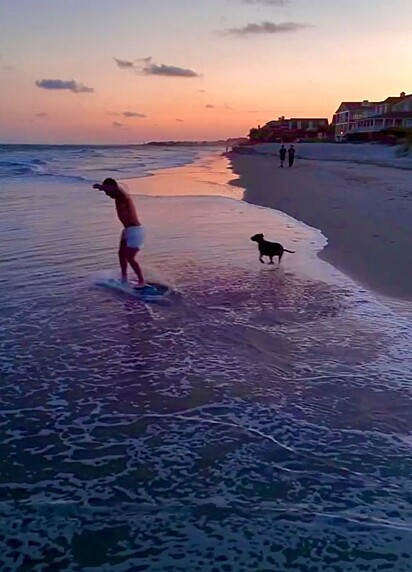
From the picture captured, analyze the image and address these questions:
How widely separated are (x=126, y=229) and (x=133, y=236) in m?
0.18

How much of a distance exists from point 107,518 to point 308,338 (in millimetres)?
3240

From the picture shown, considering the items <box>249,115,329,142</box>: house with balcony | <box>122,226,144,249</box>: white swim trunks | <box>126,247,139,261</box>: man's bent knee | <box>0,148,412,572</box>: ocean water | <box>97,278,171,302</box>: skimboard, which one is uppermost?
<box>249,115,329,142</box>: house with balcony

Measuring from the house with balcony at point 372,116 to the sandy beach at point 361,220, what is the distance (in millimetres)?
57382

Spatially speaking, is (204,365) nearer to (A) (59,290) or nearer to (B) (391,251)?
(A) (59,290)

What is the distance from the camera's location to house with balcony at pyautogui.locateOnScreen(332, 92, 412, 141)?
80.6 meters

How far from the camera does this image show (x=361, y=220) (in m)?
12.6

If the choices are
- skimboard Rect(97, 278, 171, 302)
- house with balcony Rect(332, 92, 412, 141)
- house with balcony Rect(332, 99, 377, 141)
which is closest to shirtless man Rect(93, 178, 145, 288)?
skimboard Rect(97, 278, 171, 302)

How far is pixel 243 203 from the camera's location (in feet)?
59.2

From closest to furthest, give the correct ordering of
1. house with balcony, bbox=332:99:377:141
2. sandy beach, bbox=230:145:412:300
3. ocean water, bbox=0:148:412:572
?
ocean water, bbox=0:148:412:572 → sandy beach, bbox=230:145:412:300 → house with balcony, bbox=332:99:377:141

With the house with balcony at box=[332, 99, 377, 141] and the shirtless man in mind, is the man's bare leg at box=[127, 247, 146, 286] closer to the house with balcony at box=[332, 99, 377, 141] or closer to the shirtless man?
the shirtless man

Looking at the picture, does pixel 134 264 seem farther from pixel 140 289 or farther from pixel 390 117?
pixel 390 117

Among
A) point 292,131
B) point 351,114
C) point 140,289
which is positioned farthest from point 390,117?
point 140,289

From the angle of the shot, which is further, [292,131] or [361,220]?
[292,131]

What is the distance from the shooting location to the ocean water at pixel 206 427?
2.91 meters
